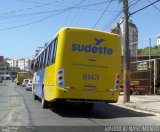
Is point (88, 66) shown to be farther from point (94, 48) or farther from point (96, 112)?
point (96, 112)

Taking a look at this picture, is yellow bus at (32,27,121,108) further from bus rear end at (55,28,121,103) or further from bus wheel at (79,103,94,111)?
bus wheel at (79,103,94,111)

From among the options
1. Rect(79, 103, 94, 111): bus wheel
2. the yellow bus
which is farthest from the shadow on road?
the yellow bus

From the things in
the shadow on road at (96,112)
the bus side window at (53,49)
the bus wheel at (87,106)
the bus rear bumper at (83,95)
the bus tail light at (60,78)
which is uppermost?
the bus side window at (53,49)

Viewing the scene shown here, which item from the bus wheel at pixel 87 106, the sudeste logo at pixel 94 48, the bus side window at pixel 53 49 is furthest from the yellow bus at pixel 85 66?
the bus wheel at pixel 87 106

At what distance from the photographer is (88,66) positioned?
58.7 feet

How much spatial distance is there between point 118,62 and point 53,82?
110 inches

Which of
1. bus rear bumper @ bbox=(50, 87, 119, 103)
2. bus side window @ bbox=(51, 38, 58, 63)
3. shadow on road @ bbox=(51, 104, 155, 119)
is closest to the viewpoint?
bus rear bumper @ bbox=(50, 87, 119, 103)

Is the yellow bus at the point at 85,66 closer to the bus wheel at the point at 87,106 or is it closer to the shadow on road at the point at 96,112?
the shadow on road at the point at 96,112

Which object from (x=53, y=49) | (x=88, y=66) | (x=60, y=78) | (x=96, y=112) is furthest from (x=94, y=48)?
(x=96, y=112)

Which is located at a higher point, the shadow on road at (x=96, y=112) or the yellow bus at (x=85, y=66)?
the yellow bus at (x=85, y=66)

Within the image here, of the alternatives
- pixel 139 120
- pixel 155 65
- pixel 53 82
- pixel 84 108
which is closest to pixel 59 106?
pixel 84 108

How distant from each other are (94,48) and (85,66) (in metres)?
0.83

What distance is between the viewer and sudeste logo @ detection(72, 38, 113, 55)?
17788 millimetres

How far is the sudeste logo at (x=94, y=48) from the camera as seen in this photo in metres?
17.8
